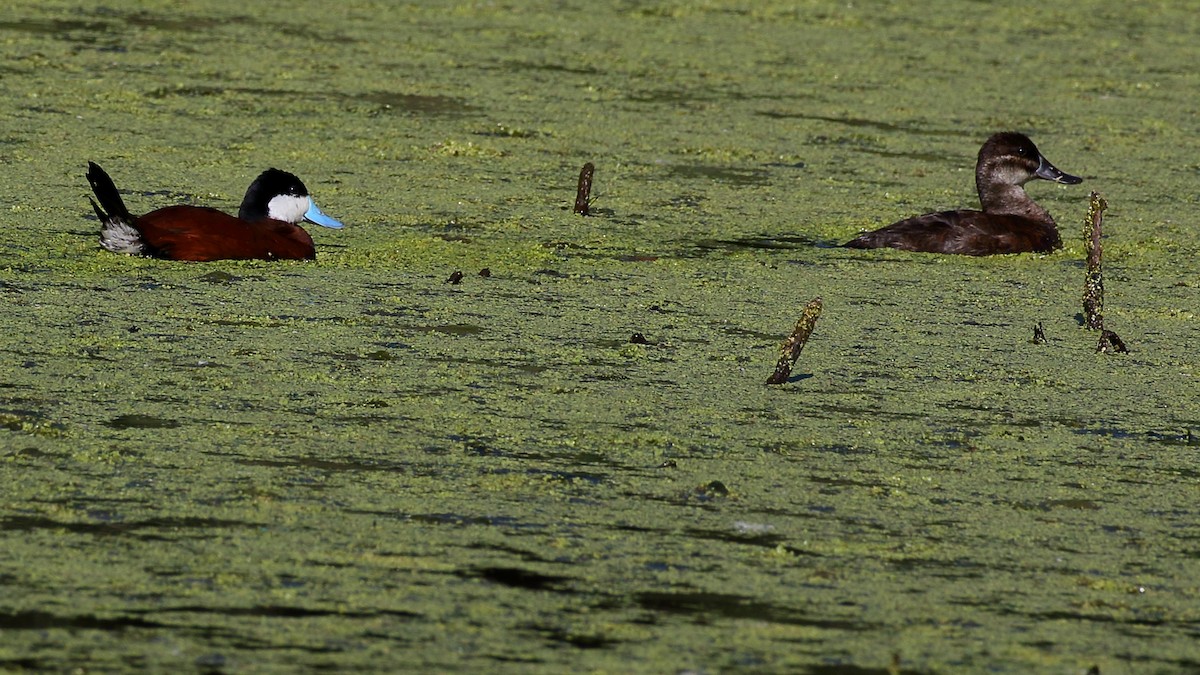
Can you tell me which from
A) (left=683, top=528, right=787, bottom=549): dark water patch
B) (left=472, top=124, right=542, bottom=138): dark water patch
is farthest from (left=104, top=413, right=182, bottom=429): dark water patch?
(left=472, top=124, right=542, bottom=138): dark water patch

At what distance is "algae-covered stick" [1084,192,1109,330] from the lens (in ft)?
17.5

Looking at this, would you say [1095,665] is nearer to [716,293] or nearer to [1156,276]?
[716,293]

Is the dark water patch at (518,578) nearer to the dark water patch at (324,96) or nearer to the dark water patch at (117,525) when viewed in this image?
the dark water patch at (117,525)

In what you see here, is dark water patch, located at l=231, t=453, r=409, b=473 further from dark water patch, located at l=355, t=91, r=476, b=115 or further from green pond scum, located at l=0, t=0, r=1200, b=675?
dark water patch, located at l=355, t=91, r=476, b=115

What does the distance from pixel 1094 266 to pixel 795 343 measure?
117 centimetres

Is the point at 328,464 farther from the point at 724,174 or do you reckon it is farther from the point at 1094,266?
the point at 724,174

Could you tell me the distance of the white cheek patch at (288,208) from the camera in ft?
19.9

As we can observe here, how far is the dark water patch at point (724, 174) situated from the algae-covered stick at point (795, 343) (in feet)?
9.06

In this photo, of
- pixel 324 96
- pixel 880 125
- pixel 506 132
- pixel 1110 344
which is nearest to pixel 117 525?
pixel 1110 344

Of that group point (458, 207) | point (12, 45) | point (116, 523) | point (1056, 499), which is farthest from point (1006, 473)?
point (12, 45)

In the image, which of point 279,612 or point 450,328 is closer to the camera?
point 279,612

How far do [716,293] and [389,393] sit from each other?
1.64 meters

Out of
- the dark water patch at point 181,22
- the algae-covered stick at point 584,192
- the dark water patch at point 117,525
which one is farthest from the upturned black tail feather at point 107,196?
the dark water patch at point 181,22

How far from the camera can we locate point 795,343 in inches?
182
